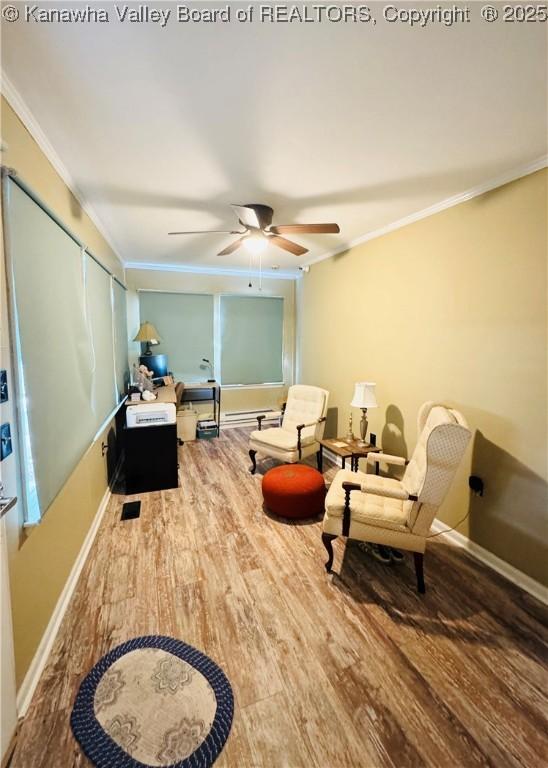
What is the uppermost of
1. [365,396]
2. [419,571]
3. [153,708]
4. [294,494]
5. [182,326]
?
[182,326]

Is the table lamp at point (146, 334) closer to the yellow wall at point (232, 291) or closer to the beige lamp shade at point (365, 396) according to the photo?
the yellow wall at point (232, 291)

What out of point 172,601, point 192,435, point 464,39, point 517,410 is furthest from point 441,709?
point 192,435

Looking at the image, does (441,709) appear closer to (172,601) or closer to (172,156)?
(172,601)

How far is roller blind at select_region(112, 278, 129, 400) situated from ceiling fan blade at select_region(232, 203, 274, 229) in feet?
6.29

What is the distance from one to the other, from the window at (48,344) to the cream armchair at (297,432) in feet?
5.79

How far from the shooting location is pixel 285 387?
226 inches

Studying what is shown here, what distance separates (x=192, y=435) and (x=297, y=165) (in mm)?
3889

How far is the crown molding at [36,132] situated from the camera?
4.35 ft

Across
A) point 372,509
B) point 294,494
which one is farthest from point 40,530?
point 372,509

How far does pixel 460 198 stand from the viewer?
2.37 meters

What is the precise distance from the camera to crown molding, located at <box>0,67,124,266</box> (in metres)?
1.33

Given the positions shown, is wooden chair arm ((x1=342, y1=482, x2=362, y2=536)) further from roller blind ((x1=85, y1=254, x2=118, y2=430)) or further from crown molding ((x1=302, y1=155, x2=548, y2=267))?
crown molding ((x1=302, y1=155, x2=548, y2=267))

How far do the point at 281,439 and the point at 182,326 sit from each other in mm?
2658

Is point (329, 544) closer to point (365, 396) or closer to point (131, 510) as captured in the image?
point (365, 396)
